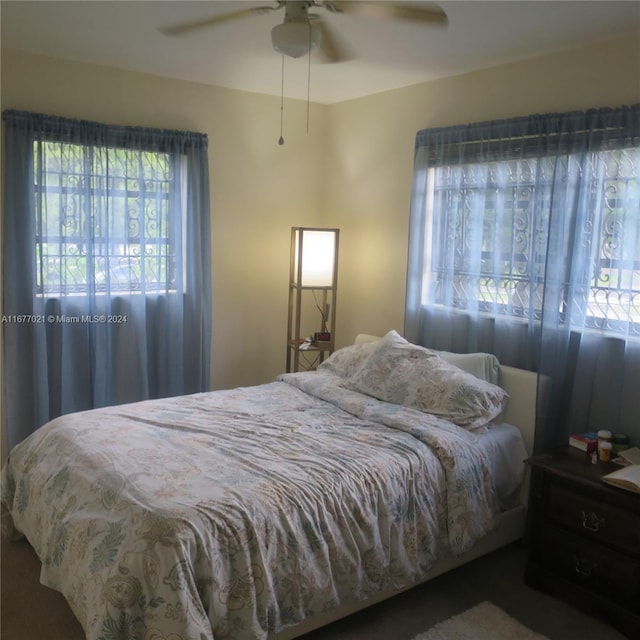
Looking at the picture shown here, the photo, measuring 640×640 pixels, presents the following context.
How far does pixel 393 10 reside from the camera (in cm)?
234

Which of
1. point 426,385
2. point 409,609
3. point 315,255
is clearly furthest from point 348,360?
point 409,609

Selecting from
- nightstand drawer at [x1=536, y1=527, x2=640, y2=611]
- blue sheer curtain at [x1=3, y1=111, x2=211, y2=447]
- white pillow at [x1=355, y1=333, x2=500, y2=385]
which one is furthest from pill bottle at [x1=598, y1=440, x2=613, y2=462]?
blue sheer curtain at [x1=3, y1=111, x2=211, y2=447]

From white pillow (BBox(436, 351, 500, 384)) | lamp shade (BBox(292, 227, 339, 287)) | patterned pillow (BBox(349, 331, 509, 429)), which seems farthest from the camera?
lamp shade (BBox(292, 227, 339, 287))

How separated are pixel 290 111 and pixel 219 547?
3325 mm

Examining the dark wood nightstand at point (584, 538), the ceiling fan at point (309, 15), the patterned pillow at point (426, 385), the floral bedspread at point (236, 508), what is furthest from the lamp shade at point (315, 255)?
the dark wood nightstand at point (584, 538)

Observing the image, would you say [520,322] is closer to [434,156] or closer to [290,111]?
[434,156]

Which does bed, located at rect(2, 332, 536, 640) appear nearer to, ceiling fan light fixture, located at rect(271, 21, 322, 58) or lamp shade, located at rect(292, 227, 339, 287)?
lamp shade, located at rect(292, 227, 339, 287)

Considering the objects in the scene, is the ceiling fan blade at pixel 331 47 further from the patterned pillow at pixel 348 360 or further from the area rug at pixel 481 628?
the area rug at pixel 481 628

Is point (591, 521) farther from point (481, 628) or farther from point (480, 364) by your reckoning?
point (480, 364)

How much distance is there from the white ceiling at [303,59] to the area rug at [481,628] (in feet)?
8.08

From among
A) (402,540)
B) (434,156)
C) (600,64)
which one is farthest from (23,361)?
(600,64)

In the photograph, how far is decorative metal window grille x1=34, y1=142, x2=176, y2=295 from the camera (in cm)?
348

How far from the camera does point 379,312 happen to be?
424 cm

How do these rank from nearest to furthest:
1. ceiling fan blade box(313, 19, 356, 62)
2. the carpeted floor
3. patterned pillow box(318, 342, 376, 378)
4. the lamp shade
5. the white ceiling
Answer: the carpeted floor
the white ceiling
ceiling fan blade box(313, 19, 356, 62)
patterned pillow box(318, 342, 376, 378)
the lamp shade
